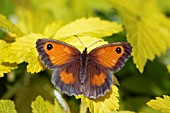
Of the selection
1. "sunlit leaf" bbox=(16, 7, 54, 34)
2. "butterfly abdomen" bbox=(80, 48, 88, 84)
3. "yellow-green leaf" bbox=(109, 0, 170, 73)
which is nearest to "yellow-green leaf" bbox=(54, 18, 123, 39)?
"yellow-green leaf" bbox=(109, 0, 170, 73)

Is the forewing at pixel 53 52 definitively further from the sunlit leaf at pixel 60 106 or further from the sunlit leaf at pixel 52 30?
the sunlit leaf at pixel 52 30

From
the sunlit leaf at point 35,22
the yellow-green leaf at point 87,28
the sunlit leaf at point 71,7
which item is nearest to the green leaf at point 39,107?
the yellow-green leaf at point 87,28

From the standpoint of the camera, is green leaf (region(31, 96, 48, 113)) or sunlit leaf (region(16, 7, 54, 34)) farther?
sunlit leaf (region(16, 7, 54, 34))

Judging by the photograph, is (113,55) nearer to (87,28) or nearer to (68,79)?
(68,79)

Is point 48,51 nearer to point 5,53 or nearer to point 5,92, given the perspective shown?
point 5,53

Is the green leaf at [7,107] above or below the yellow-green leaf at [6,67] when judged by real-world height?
below

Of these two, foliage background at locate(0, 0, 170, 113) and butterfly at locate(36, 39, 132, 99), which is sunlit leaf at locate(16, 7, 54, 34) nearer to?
foliage background at locate(0, 0, 170, 113)

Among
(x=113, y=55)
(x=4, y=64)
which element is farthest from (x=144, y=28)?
(x=4, y=64)

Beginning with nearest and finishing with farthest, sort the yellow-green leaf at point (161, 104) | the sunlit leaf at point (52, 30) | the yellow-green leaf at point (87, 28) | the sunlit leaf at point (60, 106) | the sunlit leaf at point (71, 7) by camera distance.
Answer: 1. the yellow-green leaf at point (161, 104)
2. the sunlit leaf at point (60, 106)
3. the yellow-green leaf at point (87, 28)
4. the sunlit leaf at point (52, 30)
5. the sunlit leaf at point (71, 7)
